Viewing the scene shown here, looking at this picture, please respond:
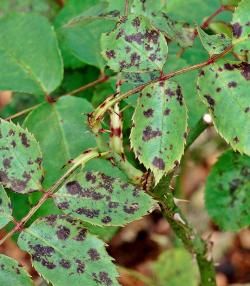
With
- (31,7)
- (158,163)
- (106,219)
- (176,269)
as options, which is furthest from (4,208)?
(176,269)

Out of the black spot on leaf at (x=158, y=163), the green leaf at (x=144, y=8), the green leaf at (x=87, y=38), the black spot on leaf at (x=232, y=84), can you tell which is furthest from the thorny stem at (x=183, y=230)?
the green leaf at (x=87, y=38)

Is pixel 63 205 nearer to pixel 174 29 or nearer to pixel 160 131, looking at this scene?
pixel 160 131

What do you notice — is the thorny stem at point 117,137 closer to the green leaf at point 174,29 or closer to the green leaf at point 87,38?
the green leaf at point 174,29

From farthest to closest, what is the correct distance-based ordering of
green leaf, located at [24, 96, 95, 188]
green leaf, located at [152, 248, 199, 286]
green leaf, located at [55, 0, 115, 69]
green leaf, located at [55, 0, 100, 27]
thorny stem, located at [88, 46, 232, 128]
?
green leaf, located at [152, 248, 199, 286], green leaf, located at [55, 0, 100, 27], green leaf, located at [55, 0, 115, 69], green leaf, located at [24, 96, 95, 188], thorny stem, located at [88, 46, 232, 128]

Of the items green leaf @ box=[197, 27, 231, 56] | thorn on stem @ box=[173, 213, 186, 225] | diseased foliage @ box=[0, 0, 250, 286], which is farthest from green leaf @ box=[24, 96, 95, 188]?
green leaf @ box=[197, 27, 231, 56]

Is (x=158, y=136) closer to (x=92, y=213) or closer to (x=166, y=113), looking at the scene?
(x=166, y=113)

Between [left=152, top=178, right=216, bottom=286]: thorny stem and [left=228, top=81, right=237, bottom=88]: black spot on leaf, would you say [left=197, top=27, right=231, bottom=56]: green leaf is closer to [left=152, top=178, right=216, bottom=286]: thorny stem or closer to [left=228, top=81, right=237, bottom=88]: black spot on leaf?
[left=228, top=81, right=237, bottom=88]: black spot on leaf

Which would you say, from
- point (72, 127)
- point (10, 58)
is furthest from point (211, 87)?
point (10, 58)
